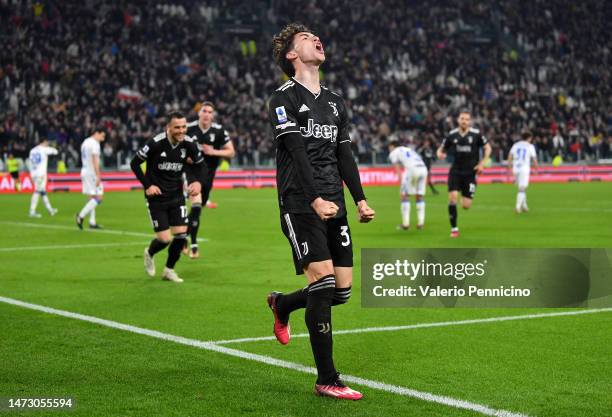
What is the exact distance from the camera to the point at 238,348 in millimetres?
7898

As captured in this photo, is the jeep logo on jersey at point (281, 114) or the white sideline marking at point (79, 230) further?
the white sideline marking at point (79, 230)

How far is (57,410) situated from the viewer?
19.0 feet

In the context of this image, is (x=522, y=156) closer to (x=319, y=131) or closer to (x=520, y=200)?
(x=520, y=200)

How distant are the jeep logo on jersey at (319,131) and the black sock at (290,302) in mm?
1086

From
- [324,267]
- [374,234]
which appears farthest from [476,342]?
[374,234]

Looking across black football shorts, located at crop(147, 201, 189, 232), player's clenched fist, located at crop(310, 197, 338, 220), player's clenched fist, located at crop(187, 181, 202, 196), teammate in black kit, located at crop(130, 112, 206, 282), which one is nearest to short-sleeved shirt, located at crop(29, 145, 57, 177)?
player's clenched fist, located at crop(187, 181, 202, 196)

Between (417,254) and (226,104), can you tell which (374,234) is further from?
(226,104)

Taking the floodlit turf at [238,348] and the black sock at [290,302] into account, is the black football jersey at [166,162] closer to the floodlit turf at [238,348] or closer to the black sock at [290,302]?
the floodlit turf at [238,348]

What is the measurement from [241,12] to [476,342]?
47523 millimetres

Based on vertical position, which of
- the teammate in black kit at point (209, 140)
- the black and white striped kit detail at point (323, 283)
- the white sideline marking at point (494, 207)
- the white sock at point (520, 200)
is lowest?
the white sideline marking at point (494, 207)

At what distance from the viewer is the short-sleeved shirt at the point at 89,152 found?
21.9 metres

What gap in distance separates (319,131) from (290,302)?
4.31ft

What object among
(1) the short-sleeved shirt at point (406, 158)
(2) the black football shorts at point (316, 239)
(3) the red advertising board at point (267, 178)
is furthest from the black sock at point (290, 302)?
(3) the red advertising board at point (267, 178)

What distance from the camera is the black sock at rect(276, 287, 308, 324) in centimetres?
679
